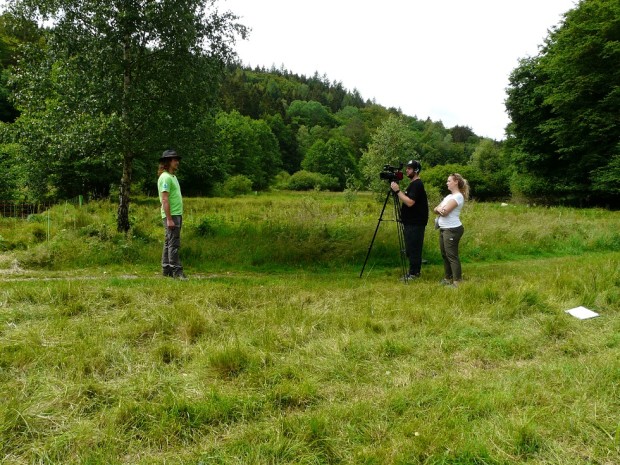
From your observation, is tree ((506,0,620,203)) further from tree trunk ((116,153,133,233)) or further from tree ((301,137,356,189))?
tree ((301,137,356,189))

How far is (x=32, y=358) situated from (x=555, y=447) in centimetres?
450

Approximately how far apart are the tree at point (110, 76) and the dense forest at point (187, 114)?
3 cm

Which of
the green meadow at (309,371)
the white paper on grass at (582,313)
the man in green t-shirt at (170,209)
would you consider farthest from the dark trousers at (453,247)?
the man in green t-shirt at (170,209)

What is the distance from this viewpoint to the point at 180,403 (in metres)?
3.19

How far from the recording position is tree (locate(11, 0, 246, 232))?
10.1 meters

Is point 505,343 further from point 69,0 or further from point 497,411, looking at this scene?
point 69,0

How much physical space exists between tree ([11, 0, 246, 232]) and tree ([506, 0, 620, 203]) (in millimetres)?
29380

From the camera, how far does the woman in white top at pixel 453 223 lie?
7.69 metres

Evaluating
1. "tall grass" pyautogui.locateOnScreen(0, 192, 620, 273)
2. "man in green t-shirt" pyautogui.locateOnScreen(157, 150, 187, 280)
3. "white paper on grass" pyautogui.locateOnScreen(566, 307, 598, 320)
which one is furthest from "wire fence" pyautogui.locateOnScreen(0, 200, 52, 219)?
"white paper on grass" pyautogui.locateOnScreen(566, 307, 598, 320)

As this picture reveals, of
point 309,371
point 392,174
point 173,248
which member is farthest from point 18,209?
point 309,371

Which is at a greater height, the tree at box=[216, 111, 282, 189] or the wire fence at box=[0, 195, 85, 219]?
the tree at box=[216, 111, 282, 189]

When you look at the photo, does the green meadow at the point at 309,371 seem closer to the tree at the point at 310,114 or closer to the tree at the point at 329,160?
the tree at the point at 329,160

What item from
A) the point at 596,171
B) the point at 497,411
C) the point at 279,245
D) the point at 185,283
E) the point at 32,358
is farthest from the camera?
the point at 596,171

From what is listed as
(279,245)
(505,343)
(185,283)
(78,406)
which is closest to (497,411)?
(505,343)
